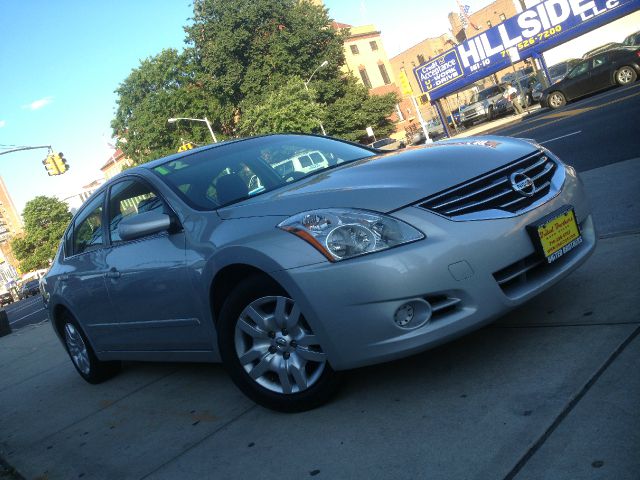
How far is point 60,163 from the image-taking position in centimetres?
2364

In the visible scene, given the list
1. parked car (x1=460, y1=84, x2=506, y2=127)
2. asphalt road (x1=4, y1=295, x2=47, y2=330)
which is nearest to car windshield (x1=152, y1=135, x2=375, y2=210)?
asphalt road (x1=4, y1=295, x2=47, y2=330)

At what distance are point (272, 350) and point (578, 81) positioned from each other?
2233 cm

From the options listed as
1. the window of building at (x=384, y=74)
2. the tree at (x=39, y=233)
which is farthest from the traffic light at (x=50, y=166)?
the tree at (x=39, y=233)

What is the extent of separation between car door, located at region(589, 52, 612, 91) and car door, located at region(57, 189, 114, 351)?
2087 centimetres

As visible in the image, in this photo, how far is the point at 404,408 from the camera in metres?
2.86

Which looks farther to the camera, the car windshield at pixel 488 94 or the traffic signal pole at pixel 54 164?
the car windshield at pixel 488 94

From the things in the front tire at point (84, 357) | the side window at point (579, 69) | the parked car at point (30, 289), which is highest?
the front tire at point (84, 357)

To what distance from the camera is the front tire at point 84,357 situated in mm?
5230

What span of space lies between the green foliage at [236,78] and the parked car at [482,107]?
14282 mm

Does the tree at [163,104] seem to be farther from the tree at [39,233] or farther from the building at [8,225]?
the building at [8,225]

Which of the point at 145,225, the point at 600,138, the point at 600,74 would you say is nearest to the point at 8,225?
the point at 600,74

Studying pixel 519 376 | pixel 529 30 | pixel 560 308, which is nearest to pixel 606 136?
pixel 560 308

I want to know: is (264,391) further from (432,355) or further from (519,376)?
(519,376)

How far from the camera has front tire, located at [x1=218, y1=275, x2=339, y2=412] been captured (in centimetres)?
300
